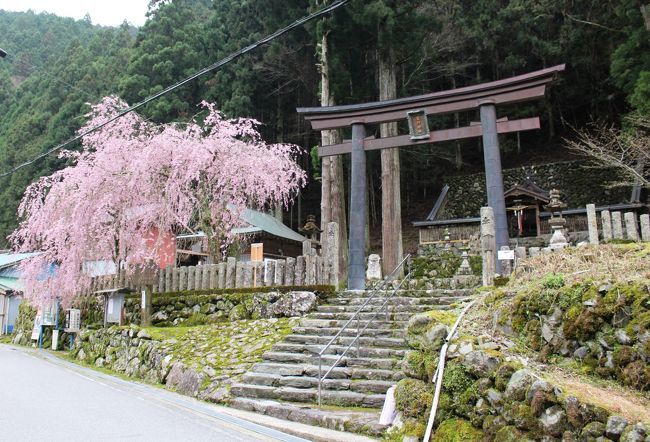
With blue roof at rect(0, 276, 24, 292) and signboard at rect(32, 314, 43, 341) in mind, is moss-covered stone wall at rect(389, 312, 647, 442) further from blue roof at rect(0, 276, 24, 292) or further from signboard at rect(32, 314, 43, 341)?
blue roof at rect(0, 276, 24, 292)

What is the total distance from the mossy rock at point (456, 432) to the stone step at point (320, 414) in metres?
0.84

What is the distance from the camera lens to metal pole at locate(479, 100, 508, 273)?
37.2 ft

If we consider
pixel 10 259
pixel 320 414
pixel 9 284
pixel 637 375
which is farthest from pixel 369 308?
pixel 10 259

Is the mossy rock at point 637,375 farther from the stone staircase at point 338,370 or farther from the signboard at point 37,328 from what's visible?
the signboard at point 37,328

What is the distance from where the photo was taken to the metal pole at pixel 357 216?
1215 centimetres

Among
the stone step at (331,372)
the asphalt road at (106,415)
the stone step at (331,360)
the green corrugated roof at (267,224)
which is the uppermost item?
the green corrugated roof at (267,224)

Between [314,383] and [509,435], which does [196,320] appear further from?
[509,435]

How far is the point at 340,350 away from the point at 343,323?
49.4 inches

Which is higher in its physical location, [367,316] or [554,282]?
[554,282]

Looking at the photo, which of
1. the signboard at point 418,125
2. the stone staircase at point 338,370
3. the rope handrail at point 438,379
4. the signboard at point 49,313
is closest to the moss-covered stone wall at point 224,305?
the stone staircase at point 338,370

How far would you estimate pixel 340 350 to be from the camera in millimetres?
8586

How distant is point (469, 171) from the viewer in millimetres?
32531

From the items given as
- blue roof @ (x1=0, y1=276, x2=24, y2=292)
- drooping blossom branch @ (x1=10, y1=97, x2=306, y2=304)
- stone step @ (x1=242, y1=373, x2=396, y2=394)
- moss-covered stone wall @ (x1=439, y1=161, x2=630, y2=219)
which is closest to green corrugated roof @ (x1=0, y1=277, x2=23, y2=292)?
blue roof @ (x1=0, y1=276, x2=24, y2=292)

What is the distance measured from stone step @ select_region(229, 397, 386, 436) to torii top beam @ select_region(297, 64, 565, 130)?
814cm
